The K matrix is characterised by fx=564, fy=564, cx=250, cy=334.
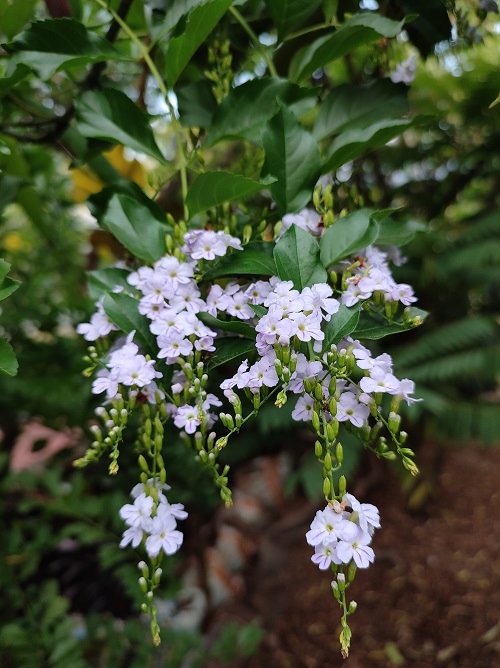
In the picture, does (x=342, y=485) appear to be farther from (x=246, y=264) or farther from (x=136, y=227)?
(x=136, y=227)

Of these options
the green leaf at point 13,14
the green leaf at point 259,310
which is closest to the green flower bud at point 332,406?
the green leaf at point 259,310

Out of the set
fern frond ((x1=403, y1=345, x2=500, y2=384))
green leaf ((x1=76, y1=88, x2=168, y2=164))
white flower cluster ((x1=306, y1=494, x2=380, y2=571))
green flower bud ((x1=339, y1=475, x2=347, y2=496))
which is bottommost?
fern frond ((x1=403, y1=345, x2=500, y2=384))

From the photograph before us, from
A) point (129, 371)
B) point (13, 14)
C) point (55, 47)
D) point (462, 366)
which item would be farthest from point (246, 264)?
point (462, 366)

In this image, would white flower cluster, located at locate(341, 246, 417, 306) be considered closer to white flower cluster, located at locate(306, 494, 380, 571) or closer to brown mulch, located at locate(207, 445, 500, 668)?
white flower cluster, located at locate(306, 494, 380, 571)

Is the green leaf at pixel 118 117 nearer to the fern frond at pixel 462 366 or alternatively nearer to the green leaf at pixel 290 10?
the green leaf at pixel 290 10

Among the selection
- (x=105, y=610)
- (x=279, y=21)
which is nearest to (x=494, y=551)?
(x=105, y=610)

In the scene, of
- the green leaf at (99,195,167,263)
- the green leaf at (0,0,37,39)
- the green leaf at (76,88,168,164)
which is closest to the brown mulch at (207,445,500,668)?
the green leaf at (99,195,167,263)
